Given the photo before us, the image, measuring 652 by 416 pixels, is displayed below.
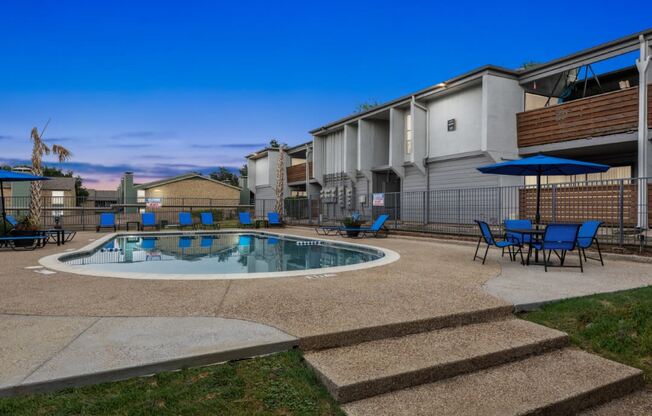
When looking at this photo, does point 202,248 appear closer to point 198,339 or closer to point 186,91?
point 198,339

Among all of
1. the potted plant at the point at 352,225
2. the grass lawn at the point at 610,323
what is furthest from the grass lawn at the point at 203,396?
the potted plant at the point at 352,225

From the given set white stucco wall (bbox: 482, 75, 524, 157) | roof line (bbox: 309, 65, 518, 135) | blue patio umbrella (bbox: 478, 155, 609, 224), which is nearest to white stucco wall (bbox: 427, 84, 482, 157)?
roof line (bbox: 309, 65, 518, 135)

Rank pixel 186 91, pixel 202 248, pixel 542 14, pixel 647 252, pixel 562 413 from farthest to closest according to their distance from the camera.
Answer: pixel 186 91, pixel 542 14, pixel 202 248, pixel 647 252, pixel 562 413

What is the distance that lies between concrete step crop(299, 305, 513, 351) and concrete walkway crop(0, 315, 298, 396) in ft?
0.85

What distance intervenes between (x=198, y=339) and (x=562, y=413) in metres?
2.83

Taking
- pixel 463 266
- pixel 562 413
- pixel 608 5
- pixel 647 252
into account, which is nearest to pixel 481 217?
pixel 647 252

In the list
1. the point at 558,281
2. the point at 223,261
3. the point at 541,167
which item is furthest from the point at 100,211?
the point at 558,281

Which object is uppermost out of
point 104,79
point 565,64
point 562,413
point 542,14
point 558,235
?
point 542,14

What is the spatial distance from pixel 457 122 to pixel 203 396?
1572 centimetres

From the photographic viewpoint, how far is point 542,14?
78.4 ft

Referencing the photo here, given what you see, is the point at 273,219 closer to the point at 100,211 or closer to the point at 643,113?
the point at 100,211

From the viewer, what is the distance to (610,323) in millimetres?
4059

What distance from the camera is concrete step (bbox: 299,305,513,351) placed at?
341 cm

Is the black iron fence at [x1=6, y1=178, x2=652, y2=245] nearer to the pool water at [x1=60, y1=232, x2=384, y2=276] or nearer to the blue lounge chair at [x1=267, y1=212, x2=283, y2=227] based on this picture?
the blue lounge chair at [x1=267, y1=212, x2=283, y2=227]
